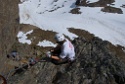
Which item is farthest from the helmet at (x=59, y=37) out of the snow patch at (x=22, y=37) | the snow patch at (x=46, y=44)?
the snow patch at (x=22, y=37)

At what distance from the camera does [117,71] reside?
82.3ft

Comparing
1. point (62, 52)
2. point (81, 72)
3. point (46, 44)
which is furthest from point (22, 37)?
point (62, 52)

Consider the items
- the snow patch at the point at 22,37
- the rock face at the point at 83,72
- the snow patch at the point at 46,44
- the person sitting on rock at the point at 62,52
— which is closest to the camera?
the person sitting on rock at the point at 62,52

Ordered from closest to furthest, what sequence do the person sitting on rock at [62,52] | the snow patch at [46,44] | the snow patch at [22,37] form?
the person sitting on rock at [62,52]
the snow patch at [46,44]
the snow patch at [22,37]

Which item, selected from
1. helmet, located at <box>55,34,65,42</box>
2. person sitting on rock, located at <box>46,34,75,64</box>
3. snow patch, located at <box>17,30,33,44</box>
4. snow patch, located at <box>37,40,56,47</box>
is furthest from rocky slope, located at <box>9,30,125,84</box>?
snow patch, located at <box>17,30,33,44</box>

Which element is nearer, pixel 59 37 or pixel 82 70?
pixel 59 37

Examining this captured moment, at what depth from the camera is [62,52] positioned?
61.0ft

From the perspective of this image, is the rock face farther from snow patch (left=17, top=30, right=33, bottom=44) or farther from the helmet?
snow patch (left=17, top=30, right=33, bottom=44)

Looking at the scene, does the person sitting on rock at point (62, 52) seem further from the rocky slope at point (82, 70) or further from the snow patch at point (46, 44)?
the snow patch at point (46, 44)

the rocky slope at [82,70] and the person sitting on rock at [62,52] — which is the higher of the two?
the person sitting on rock at [62,52]

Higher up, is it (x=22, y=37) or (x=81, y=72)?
(x=81, y=72)

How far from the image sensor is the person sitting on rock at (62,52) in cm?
1792

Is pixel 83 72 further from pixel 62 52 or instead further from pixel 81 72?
pixel 62 52

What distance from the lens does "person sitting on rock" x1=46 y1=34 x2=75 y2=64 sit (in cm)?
1792
